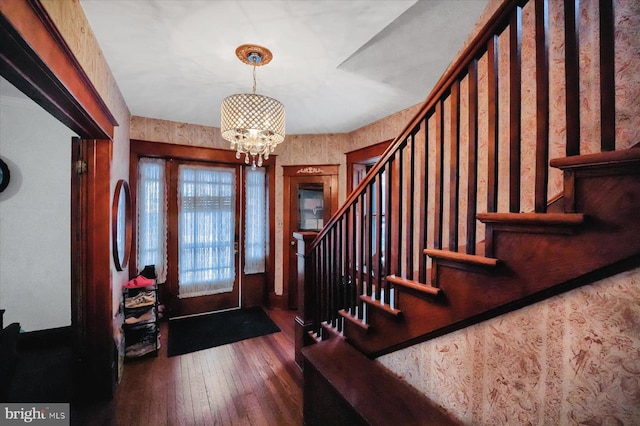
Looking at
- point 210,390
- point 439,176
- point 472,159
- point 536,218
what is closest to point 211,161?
point 210,390

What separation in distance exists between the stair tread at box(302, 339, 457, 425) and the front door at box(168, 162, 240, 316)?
2.61 meters

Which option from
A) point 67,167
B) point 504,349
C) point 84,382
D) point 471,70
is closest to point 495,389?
point 504,349

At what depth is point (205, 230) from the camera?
3764 millimetres

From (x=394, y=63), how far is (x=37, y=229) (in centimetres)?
414

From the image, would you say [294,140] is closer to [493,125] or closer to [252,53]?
[252,53]

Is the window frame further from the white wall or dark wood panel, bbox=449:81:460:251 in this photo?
dark wood panel, bbox=449:81:460:251

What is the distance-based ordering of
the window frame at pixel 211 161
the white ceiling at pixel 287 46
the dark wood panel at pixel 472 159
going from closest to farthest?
the dark wood panel at pixel 472 159 < the white ceiling at pixel 287 46 < the window frame at pixel 211 161

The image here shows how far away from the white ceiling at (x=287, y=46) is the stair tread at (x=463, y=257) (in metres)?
1.36

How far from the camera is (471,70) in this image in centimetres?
100

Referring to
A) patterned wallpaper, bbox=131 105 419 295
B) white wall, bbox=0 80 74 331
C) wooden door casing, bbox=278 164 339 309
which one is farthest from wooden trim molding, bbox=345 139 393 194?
white wall, bbox=0 80 74 331

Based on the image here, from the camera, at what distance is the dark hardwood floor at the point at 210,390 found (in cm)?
192

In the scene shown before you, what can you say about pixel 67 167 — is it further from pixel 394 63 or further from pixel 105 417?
pixel 394 63

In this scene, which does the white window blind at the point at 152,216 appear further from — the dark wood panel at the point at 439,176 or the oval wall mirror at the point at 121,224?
the dark wood panel at the point at 439,176

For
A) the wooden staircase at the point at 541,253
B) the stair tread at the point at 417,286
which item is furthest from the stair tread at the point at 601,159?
the stair tread at the point at 417,286
